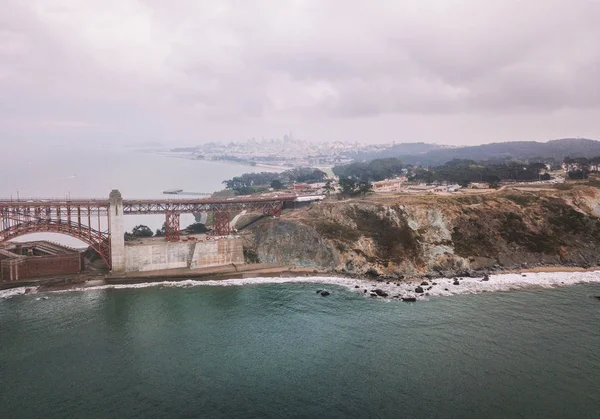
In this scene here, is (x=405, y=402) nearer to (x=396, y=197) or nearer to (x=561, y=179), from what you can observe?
(x=396, y=197)

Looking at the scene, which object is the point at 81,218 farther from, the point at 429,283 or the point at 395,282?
the point at 429,283

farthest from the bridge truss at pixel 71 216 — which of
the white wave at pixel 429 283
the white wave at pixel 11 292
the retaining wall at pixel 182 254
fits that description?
the white wave at pixel 429 283

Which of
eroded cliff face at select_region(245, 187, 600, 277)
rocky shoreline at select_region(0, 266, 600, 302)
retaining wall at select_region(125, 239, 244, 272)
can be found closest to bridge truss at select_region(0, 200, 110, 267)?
retaining wall at select_region(125, 239, 244, 272)

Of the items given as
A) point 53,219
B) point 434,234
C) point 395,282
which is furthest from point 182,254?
point 434,234

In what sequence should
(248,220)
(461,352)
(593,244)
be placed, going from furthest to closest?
1. (248,220)
2. (593,244)
3. (461,352)

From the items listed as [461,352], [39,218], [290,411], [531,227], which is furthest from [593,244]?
[39,218]

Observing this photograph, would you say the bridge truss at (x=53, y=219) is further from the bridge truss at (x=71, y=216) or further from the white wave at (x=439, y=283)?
the white wave at (x=439, y=283)

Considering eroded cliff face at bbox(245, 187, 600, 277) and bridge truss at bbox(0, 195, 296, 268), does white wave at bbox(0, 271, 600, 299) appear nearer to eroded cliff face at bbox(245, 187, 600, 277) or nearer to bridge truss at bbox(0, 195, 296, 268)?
eroded cliff face at bbox(245, 187, 600, 277)
